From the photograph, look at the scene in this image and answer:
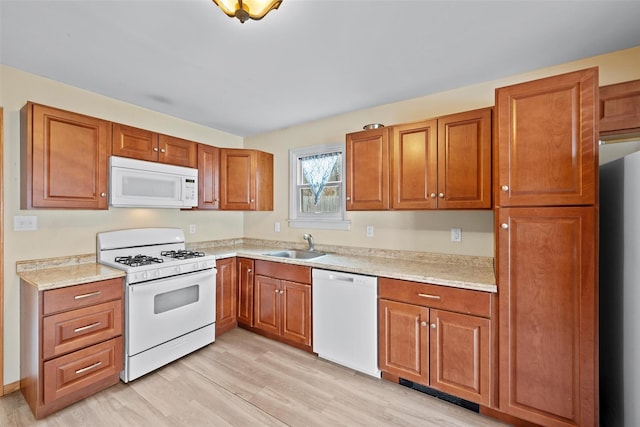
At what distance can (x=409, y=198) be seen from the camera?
237 centimetres

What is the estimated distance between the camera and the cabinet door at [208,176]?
3.10 m

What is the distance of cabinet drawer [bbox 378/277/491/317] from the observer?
1814 millimetres

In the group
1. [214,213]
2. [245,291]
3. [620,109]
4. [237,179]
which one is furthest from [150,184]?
[620,109]

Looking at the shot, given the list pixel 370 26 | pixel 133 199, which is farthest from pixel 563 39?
pixel 133 199

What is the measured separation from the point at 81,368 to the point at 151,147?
6.16 feet

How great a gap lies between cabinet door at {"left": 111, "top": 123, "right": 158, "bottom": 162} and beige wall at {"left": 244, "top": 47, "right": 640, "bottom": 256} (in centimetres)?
149

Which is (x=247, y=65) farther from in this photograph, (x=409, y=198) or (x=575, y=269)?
(x=575, y=269)

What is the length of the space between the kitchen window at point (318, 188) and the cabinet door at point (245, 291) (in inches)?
31.0

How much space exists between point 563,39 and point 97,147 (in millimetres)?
3503

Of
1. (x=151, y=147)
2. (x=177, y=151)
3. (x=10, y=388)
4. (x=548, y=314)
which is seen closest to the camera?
(x=548, y=314)

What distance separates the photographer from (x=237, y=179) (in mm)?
3410

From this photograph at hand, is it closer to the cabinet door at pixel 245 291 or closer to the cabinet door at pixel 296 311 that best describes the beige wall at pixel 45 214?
the cabinet door at pixel 245 291

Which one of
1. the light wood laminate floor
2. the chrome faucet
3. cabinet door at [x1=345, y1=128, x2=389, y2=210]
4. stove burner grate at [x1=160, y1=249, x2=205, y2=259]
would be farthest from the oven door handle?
cabinet door at [x1=345, y1=128, x2=389, y2=210]

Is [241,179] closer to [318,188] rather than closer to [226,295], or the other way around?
[318,188]
